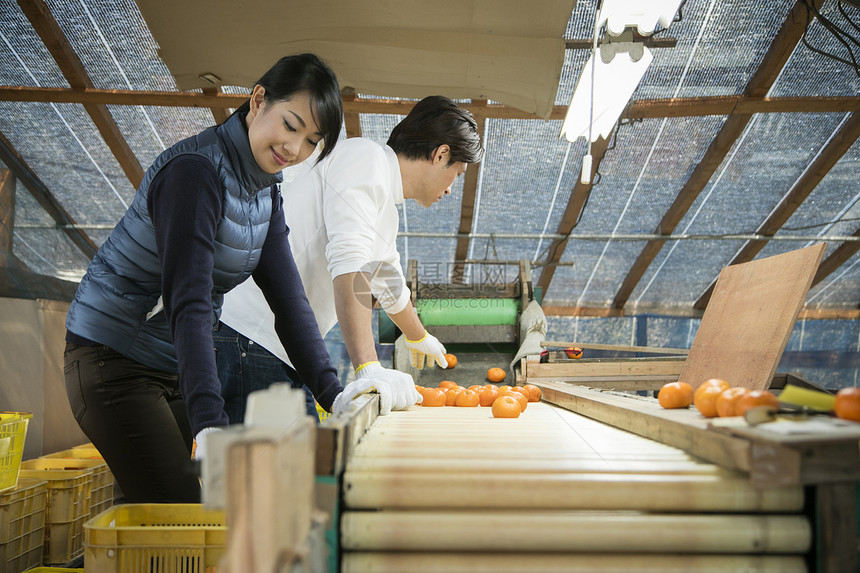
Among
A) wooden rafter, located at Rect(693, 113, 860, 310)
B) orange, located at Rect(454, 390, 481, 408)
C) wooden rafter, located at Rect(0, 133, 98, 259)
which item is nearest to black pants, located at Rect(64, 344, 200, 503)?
orange, located at Rect(454, 390, 481, 408)

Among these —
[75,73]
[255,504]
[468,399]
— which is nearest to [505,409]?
[468,399]

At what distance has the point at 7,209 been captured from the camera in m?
4.84

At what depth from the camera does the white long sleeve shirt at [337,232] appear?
219 cm

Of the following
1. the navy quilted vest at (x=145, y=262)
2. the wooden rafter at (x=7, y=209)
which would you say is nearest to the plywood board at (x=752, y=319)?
the navy quilted vest at (x=145, y=262)

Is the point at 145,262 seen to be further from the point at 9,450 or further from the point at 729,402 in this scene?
the point at 9,450

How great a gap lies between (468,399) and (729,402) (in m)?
1.59

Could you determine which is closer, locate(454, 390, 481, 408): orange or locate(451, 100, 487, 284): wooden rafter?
locate(454, 390, 481, 408): orange

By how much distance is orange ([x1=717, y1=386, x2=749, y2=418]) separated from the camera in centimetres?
122

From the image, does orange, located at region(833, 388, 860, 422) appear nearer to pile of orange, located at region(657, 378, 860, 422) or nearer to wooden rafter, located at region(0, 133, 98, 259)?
pile of orange, located at region(657, 378, 860, 422)

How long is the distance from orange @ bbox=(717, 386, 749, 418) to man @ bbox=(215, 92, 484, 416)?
959 mm

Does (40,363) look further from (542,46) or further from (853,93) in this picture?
(853,93)

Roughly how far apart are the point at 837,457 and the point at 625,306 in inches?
348

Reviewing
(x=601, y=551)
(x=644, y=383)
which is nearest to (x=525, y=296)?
(x=644, y=383)

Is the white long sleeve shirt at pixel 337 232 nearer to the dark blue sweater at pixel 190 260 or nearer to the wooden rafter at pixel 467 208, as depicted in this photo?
the dark blue sweater at pixel 190 260
